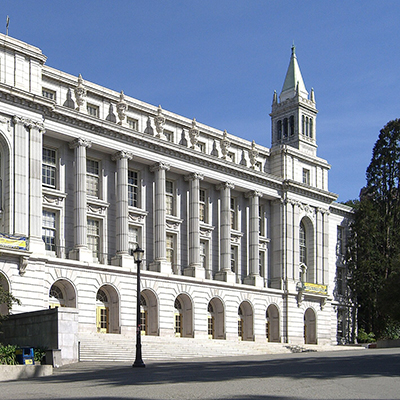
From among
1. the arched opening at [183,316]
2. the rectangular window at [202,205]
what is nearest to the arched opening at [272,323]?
the rectangular window at [202,205]

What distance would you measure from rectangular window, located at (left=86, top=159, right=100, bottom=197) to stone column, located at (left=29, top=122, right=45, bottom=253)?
6.79 m

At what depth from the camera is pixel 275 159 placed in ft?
226

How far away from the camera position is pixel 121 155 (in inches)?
2080

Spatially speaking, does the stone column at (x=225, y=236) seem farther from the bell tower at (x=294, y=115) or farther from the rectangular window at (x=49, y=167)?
the rectangular window at (x=49, y=167)

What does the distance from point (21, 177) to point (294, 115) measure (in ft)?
115

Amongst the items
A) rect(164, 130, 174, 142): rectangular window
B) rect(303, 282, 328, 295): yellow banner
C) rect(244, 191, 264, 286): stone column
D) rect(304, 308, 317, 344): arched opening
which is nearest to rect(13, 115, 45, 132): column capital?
rect(164, 130, 174, 142): rectangular window

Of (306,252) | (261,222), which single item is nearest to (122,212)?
(261,222)

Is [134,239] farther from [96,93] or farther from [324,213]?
[324,213]

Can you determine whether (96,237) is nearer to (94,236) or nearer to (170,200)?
(94,236)

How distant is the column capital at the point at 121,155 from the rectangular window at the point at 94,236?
16.1 ft

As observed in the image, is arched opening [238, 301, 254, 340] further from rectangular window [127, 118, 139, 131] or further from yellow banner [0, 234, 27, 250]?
yellow banner [0, 234, 27, 250]

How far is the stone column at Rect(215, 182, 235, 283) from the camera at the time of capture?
6028 centimetres

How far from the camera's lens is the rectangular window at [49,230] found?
48625mm

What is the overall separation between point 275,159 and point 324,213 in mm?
8141
